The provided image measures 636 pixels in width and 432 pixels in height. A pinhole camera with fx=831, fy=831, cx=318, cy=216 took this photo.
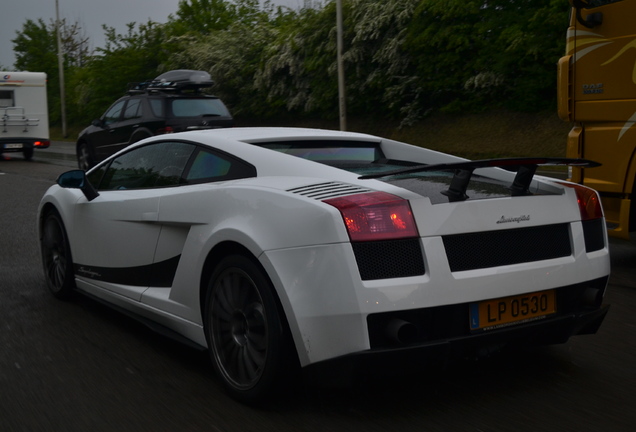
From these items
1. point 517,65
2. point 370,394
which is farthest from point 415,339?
point 517,65

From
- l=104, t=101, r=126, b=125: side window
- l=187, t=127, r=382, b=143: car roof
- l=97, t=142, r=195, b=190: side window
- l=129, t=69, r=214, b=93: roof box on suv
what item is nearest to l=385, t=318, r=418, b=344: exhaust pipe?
l=187, t=127, r=382, b=143: car roof

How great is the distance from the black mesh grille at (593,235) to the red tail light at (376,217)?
106 cm

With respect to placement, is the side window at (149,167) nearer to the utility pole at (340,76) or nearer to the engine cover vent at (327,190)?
the engine cover vent at (327,190)

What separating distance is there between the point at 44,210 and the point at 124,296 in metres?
1.67

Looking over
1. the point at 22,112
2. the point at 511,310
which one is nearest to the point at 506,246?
the point at 511,310

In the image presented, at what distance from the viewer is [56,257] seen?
6016 mm

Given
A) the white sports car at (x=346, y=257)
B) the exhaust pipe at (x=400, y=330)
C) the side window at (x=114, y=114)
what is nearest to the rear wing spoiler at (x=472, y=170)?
the white sports car at (x=346, y=257)

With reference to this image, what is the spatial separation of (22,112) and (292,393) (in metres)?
24.2

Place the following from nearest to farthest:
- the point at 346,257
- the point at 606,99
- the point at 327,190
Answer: the point at 346,257 < the point at 327,190 < the point at 606,99

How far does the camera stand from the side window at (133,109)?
1706 centimetres

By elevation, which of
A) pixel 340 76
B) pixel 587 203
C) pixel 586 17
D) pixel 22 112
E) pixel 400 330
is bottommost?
pixel 400 330

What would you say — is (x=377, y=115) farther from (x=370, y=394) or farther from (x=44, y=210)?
(x=370, y=394)

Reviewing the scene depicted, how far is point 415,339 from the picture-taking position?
3406 millimetres

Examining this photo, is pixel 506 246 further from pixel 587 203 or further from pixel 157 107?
pixel 157 107
